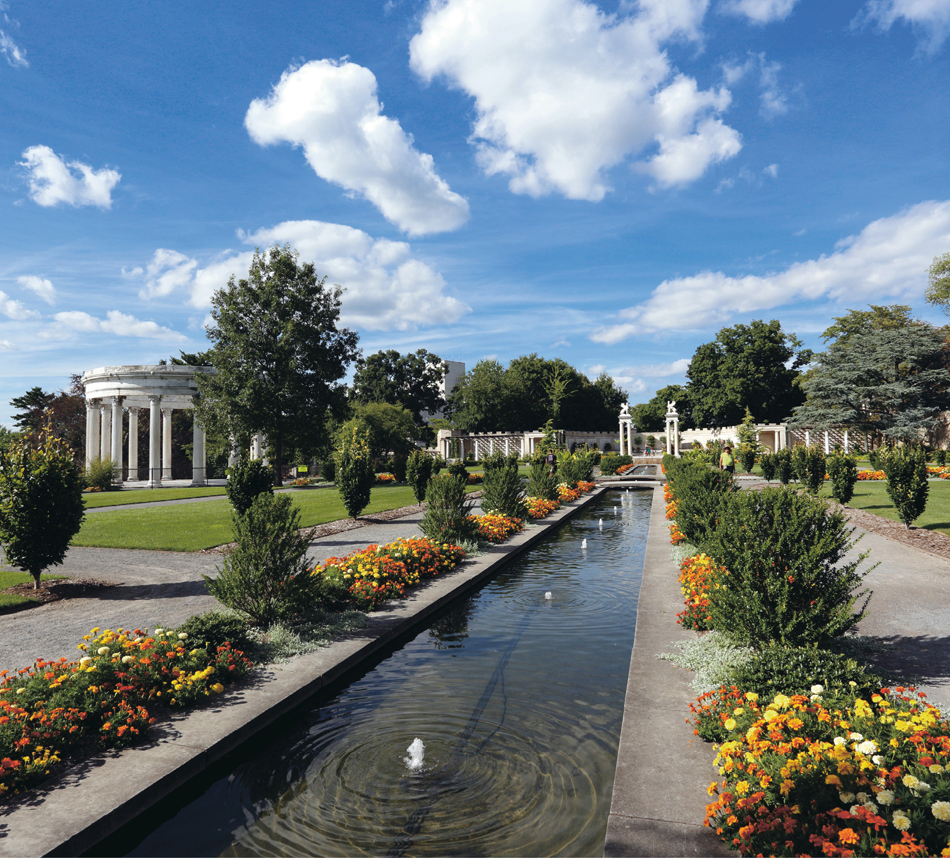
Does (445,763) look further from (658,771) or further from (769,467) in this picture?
(769,467)

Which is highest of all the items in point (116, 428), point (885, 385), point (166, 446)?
point (885, 385)

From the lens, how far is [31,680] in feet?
16.1

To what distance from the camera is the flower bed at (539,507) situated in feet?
60.5

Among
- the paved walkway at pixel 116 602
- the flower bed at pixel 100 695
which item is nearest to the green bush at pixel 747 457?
the paved walkway at pixel 116 602

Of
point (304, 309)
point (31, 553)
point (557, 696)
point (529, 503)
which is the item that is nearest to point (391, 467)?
point (304, 309)

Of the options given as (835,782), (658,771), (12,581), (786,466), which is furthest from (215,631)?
(786,466)

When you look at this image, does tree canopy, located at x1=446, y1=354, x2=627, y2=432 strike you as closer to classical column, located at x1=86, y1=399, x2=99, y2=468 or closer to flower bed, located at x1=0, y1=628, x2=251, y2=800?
classical column, located at x1=86, y1=399, x2=99, y2=468

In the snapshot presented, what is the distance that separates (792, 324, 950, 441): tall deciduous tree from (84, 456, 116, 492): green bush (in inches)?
1865

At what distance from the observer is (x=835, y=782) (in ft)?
9.77

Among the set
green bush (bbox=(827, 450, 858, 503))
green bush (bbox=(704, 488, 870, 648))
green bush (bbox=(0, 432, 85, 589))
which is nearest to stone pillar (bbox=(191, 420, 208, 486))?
green bush (bbox=(0, 432, 85, 589))

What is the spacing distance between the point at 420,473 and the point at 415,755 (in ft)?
61.0

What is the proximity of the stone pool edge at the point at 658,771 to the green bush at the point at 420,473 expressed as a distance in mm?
16647

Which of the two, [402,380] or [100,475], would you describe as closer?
[100,475]

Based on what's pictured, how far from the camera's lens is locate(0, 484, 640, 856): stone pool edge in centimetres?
342
